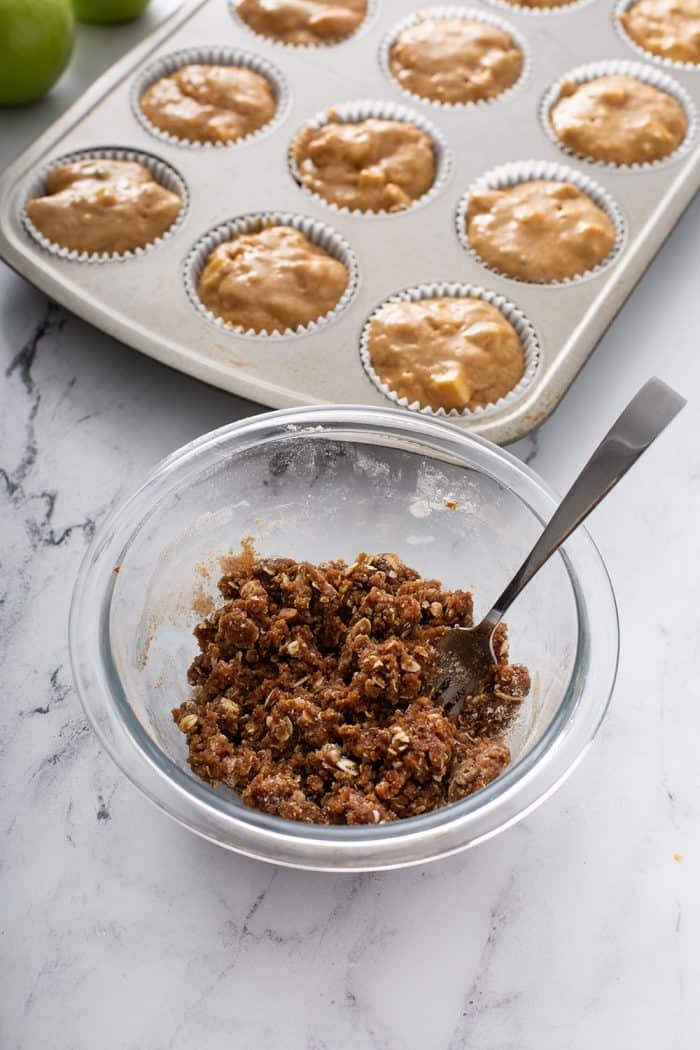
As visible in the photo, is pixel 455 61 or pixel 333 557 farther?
pixel 455 61

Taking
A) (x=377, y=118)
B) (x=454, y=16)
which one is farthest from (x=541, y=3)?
(x=377, y=118)

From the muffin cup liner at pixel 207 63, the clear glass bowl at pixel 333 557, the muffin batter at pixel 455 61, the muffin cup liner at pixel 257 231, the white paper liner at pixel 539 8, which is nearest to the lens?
the clear glass bowl at pixel 333 557

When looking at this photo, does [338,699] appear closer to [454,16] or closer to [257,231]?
[257,231]

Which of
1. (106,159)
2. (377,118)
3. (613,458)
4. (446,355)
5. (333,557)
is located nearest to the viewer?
(613,458)

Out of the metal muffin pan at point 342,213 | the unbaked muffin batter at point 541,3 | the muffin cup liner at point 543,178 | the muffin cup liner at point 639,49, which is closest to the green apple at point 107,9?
the metal muffin pan at point 342,213

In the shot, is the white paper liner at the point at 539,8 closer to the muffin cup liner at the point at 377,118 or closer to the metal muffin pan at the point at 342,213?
the metal muffin pan at the point at 342,213

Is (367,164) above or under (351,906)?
above
